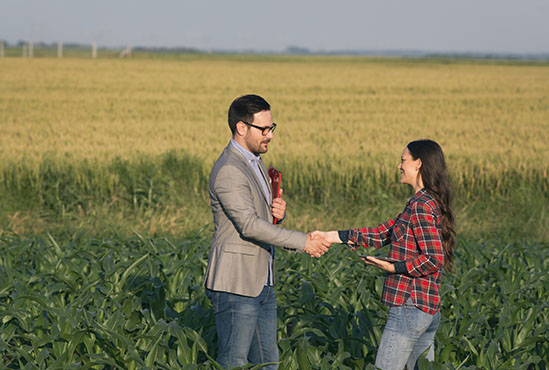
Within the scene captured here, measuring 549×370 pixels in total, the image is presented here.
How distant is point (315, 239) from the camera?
4160mm

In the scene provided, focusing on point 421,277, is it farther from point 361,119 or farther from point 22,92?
point 22,92

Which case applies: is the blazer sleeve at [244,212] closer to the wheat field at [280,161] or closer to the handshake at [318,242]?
the handshake at [318,242]

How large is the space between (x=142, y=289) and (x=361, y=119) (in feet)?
53.7

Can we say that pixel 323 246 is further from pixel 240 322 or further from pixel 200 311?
pixel 200 311

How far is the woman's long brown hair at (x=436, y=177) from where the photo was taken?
3.96m

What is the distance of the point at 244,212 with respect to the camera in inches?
151

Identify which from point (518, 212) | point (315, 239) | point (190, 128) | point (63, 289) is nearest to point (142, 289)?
point (63, 289)

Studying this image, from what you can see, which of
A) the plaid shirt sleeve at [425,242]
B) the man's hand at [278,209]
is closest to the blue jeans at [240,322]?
the man's hand at [278,209]

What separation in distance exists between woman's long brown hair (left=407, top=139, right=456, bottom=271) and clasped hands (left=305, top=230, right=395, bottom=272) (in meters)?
0.38

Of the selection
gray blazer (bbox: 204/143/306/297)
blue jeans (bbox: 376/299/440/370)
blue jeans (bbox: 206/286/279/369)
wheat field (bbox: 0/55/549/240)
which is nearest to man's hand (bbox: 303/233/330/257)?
gray blazer (bbox: 204/143/306/297)

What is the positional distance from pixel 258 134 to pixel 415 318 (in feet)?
4.55

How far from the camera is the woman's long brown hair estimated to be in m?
3.96

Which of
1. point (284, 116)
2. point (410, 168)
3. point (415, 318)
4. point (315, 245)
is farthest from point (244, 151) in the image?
point (284, 116)

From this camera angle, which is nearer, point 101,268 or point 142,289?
point 142,289
